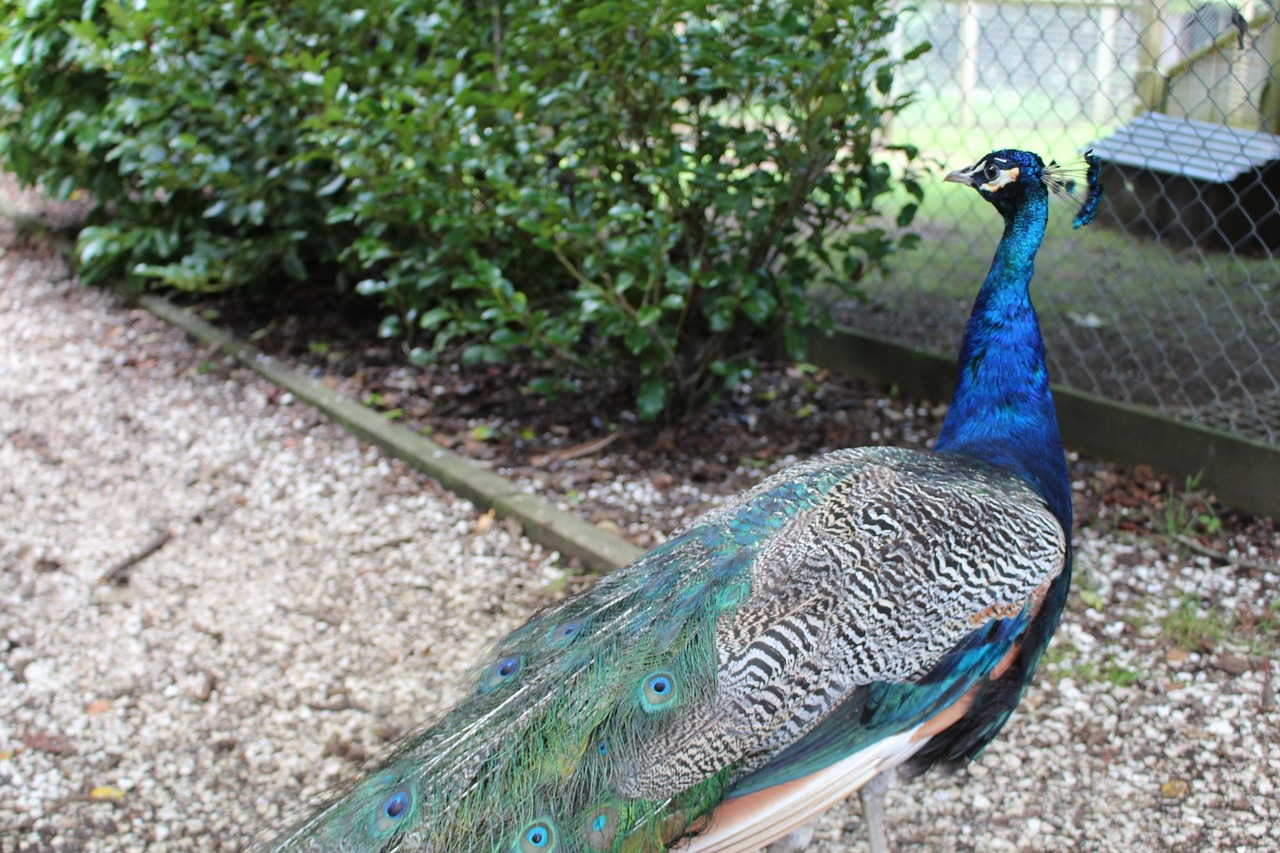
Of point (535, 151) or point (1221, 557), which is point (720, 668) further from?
point (535, 151)

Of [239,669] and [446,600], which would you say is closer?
[239,669]

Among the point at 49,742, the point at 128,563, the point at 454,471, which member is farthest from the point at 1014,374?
the point at 128,563

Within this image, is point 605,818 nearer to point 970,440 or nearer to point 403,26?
point 970,440

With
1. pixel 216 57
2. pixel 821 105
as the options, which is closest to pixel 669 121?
pixel 821 105

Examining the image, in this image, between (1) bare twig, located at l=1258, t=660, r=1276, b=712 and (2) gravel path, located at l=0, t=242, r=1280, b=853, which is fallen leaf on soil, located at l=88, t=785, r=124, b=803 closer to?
(2) gravel path, located at l=0, t=242, r=1280, b=853

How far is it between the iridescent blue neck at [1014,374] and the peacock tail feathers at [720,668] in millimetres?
214

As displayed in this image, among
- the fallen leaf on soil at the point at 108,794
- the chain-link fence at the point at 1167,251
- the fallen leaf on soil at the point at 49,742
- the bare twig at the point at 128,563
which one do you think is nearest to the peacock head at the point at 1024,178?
the chain-link fence at the point at 1167,251

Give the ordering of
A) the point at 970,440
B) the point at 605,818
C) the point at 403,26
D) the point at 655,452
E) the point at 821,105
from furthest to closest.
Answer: the point at 403,26
the point at 655,452
the point at 821,105
the point at 970,440
the point at 605,818

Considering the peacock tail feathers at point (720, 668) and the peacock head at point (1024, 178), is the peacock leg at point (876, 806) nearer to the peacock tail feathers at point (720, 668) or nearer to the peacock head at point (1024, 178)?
the peacock tail feathers at point (720, 668)

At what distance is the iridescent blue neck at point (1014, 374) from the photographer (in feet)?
7.41

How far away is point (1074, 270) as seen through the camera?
4715mm

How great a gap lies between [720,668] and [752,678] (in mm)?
52

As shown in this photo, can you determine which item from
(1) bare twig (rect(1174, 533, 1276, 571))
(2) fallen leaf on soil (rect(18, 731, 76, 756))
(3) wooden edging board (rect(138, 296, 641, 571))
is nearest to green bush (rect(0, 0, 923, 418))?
(3) wooden edging board (rect(138, 296, 641, 571))

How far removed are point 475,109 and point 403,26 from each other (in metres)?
0.81
